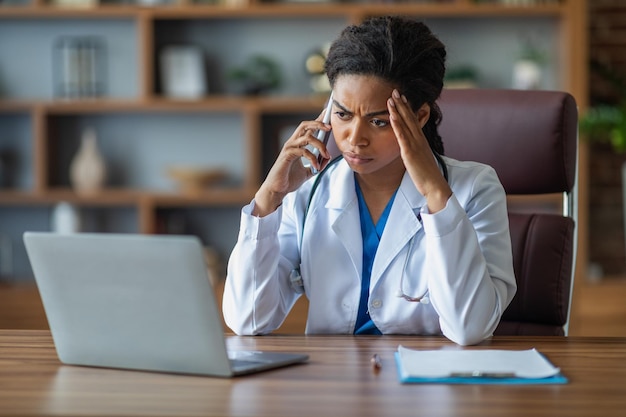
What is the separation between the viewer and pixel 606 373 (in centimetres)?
147

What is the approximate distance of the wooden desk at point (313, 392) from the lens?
1263 mm

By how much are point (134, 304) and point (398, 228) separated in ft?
2.29

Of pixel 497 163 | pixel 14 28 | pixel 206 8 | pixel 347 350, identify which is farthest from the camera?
pixel 14 28

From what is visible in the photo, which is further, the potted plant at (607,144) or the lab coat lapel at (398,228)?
the potted plant at (607,144)

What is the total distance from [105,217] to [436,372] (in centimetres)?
354

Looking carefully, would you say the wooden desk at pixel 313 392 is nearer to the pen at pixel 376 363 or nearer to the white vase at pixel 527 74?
the pen at pixel 376 363

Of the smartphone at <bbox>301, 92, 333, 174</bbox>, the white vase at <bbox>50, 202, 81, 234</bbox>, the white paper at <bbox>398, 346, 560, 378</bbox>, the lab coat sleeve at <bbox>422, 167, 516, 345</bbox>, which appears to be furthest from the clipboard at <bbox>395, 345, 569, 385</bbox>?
the white vase at <bbox>50, 202, 81, 234</bbox>

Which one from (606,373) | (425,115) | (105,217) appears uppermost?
(425,115)

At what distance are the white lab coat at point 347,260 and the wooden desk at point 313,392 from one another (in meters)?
0.31

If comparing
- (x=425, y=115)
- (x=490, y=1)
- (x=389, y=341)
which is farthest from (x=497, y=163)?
(x=490, y=1)

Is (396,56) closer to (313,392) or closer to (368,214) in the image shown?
(368,214)

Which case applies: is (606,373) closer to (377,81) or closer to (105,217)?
(377,81)

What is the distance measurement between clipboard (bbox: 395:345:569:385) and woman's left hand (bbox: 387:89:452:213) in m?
0.33

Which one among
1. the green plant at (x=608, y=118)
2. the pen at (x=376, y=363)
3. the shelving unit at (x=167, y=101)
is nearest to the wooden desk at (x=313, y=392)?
the pen at (x=376, y=363)
